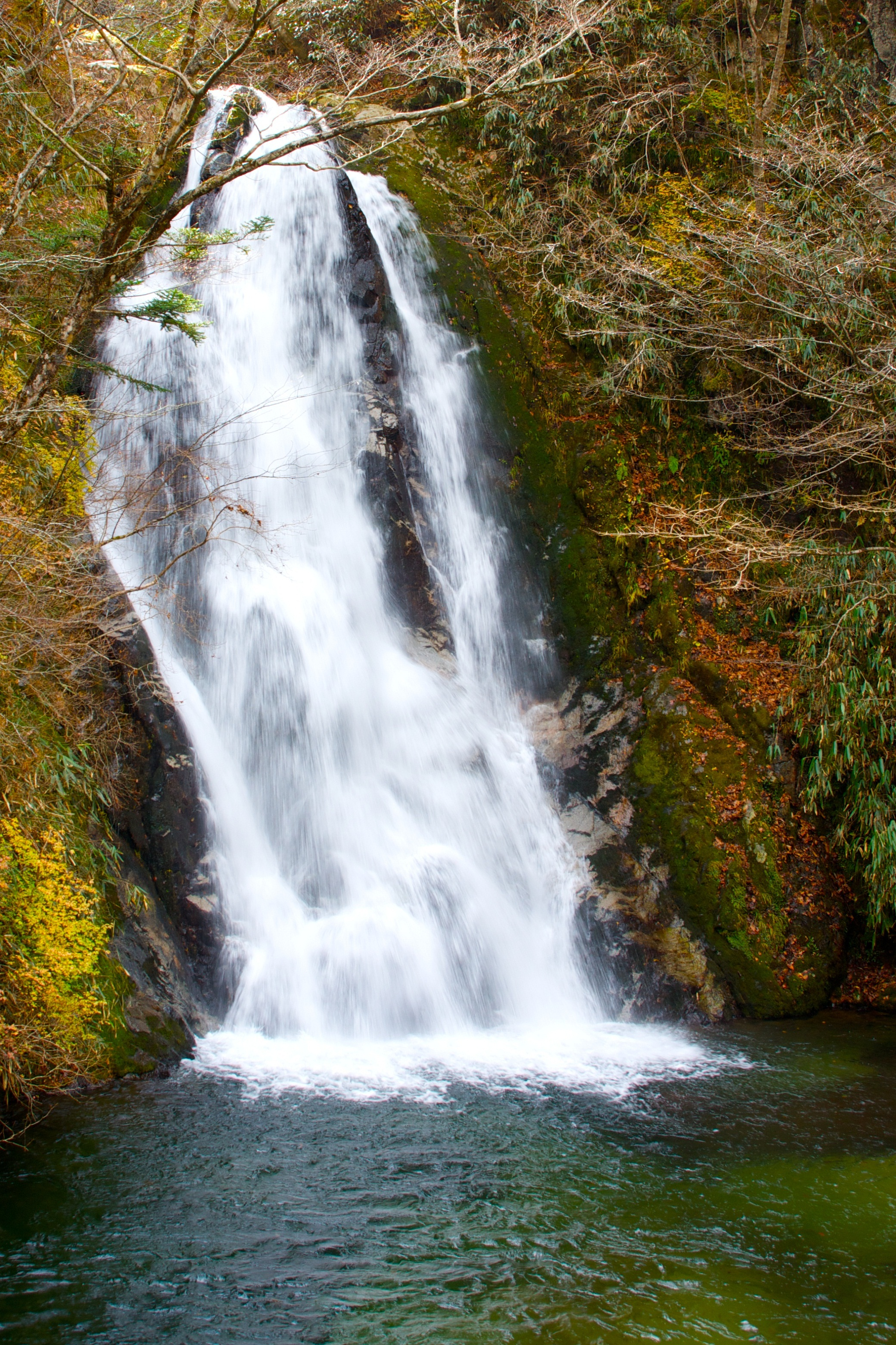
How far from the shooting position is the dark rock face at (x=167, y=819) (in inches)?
258

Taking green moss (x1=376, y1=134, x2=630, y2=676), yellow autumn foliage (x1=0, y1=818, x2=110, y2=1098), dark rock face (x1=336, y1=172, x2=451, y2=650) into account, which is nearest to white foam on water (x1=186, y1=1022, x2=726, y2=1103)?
yellow autumn foliage (x1=0, y1=818, x2=110, y2=1098)

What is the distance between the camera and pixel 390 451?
393 inches

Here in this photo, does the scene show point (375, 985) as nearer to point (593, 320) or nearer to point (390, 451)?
point (390, 451)

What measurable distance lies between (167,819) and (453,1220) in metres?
3.90

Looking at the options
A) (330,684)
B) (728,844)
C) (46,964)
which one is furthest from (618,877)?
(46,964)

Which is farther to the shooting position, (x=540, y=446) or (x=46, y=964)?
(x=540, y=446)

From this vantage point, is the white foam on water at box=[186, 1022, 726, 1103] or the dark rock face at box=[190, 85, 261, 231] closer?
the white foam on water at box=[186, 1022, 726, 1103]

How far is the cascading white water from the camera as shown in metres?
6.72

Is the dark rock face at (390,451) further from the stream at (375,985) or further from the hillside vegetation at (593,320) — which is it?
the hillside vegetation at (593,320)

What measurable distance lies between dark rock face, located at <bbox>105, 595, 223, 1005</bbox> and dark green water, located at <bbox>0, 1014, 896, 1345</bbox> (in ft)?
4.13

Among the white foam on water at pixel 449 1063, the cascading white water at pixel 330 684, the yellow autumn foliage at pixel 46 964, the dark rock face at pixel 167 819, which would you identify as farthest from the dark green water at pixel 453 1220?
the dark rock face at pixel 167 819

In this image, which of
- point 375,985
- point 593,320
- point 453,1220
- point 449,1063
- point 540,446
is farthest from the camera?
point 593,320

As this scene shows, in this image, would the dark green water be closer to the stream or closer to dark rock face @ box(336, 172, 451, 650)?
the stream

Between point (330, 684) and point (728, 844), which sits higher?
point (330, 684)
